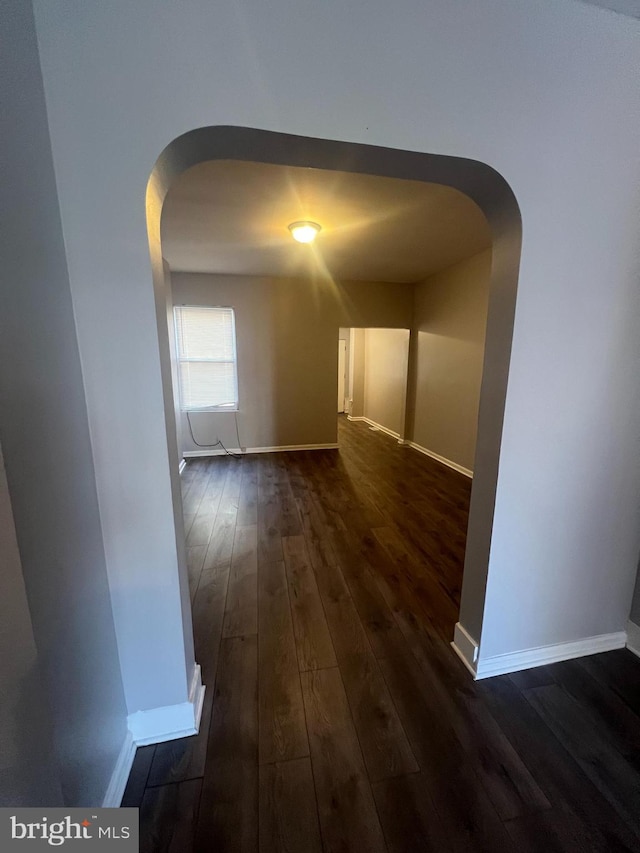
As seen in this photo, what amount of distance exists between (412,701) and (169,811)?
93cm

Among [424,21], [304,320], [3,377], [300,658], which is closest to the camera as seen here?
[3,377]

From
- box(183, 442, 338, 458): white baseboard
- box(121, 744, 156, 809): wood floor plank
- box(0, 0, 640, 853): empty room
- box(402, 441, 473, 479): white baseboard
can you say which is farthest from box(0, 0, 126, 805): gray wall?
box(183, 442, 338, 458): white baseboard

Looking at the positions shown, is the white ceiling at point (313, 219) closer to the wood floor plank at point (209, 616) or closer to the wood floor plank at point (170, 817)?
the wood floor plank at point (209, 616)

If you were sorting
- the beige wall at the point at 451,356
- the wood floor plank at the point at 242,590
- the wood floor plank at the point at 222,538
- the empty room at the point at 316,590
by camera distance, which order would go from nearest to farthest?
the empty room at the point at 316,590 < the wood floor plank at the point at 242,590 < the wood floor plank at the point at 222,538 < the beige wall at the point at 451,356

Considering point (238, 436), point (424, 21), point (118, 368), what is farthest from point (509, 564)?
point (238, 436)

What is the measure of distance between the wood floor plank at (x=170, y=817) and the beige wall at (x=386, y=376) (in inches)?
194

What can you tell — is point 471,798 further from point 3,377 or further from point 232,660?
point 3,377

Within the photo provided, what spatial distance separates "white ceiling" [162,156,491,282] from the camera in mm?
2029

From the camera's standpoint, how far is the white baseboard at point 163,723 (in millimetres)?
1202

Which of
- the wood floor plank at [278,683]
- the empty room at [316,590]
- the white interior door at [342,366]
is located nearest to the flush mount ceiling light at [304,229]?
the empty room at [316,590]

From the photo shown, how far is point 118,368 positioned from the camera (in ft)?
3.19

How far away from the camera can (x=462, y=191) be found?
48.5 inches

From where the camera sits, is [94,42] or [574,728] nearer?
[94,42]

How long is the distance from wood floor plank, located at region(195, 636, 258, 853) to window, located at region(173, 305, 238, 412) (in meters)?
3.72
